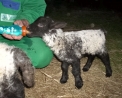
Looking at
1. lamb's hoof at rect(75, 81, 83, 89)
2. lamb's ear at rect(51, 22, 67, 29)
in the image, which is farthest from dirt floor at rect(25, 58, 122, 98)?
lamb's ear at rect(51, 22, 67, 29)

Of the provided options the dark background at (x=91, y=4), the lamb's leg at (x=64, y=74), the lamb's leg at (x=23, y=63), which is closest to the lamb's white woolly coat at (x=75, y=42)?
the lamb's leg at (x=64, y=74)

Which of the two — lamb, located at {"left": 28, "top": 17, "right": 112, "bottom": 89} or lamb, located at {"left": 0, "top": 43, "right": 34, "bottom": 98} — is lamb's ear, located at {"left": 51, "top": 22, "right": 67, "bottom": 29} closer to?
lamb, located at {"left": 28, "top": 17, "right": 112, "bottom": 89}

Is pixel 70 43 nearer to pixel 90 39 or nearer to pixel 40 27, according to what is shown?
pixel 90 39

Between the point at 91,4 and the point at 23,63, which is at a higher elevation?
the point at 23,63

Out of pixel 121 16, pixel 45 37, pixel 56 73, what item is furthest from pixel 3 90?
pixel 121 16

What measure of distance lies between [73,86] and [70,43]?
764 mm

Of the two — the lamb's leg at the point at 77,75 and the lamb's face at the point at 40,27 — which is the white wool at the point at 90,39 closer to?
the lamb's leg at the point at 77,75

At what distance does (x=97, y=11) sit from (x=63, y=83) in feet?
24.6

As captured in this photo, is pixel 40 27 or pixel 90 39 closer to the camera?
Result: pixel 40 27

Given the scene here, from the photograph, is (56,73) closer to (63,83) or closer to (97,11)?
(63,83)

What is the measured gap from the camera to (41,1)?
138 inches

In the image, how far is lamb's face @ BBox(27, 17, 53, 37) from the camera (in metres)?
3.42

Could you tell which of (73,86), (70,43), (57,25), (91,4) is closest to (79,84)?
(73,86)

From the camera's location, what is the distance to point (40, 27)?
351cm
